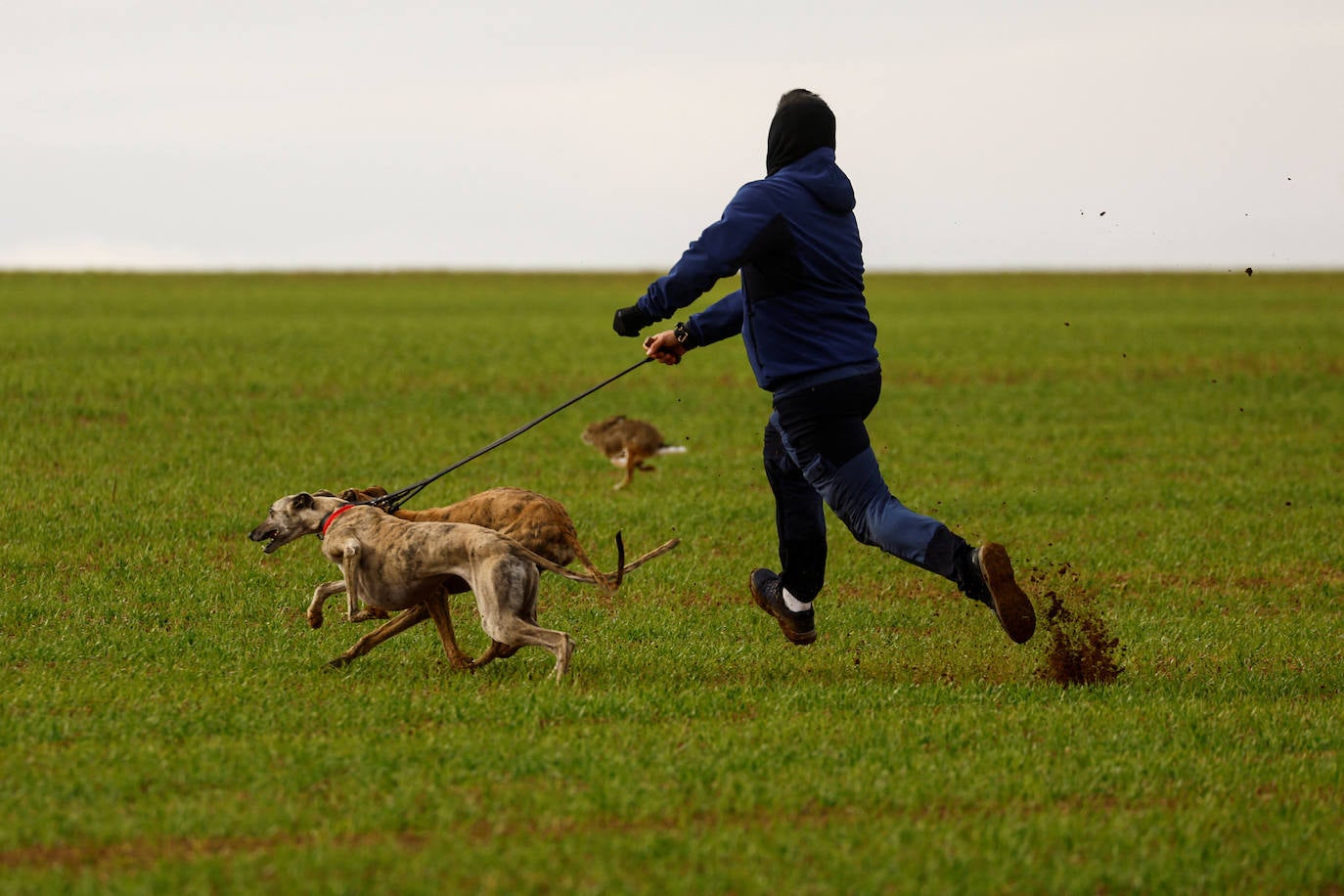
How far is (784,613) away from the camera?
937 cm

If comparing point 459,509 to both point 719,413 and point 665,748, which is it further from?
point 719,413

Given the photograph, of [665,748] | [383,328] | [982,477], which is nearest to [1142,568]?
[982,477]

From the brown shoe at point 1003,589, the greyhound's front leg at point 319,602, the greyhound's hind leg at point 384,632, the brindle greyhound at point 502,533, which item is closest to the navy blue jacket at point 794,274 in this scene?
the brown shoe at point 1003,589

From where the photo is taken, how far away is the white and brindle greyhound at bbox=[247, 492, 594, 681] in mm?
8195

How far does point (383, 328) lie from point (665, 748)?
136 feet

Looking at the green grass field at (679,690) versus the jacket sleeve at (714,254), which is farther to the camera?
the jacket sleeve at (714,254)

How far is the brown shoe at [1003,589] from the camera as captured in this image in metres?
7.86

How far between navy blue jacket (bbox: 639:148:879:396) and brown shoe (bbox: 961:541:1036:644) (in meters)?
1.25

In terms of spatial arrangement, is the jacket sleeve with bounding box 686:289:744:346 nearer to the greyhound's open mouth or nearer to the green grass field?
the green grass field

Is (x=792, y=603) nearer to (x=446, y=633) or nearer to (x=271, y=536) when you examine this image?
(x=446, y=633)

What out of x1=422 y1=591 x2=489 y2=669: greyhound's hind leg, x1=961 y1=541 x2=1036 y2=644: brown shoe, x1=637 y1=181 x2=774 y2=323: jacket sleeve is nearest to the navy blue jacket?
x1=637 y1=181 x2=774 y2=323: jacket sleeve

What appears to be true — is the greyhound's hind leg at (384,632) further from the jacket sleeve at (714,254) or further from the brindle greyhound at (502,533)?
the jacket sleeve at (714,254)

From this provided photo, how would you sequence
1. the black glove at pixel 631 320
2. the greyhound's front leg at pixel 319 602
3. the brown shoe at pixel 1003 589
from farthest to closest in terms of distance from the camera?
the greyhound's front leg at pixel 319 602
the black glove at pixel 631 320
the brown shoe at pixel 1003 589

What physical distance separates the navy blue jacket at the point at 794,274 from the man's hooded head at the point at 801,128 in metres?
0.07
